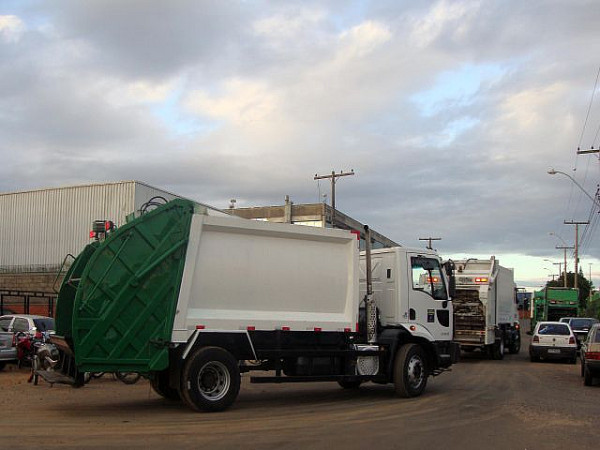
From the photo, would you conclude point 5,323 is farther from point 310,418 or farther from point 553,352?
point 553,352

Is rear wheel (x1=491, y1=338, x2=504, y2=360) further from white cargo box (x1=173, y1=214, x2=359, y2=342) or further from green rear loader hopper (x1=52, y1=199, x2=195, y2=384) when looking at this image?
green rear loader hopper (x1=52, y1=199, x2=195, y2=384)

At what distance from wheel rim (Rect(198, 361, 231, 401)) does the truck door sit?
4.16 metres

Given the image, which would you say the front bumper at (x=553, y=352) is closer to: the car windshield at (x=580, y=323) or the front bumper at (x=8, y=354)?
the car windshield at (x=580, y=323)

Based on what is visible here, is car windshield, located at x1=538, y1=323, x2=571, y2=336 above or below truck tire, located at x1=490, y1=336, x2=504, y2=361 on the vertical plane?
above

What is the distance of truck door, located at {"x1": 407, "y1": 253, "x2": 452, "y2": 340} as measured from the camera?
12.9m

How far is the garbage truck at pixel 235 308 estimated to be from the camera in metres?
9.69

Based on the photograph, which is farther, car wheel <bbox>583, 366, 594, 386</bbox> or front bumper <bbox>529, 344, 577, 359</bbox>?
front bumper <bbox>529, 344, 577, 359</bbox>

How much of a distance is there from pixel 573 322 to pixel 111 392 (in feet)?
79.2

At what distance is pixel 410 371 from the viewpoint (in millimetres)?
12625

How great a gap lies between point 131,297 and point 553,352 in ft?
57.7

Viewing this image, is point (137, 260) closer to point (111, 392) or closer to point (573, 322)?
point (111, 392)

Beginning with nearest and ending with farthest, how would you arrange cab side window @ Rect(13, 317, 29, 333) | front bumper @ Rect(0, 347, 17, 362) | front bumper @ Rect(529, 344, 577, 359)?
front bumper @ Rect(0, 347, 17, 362) → cab side window @ Rect(13, 317, 29, 333) → front bumper @ Rect(529, 344, 577, 359)

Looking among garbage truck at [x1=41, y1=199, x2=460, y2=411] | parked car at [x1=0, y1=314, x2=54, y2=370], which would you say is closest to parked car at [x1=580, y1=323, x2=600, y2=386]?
Answer: garbage truck at [x1=41, y1=199, x2=460, y2=411]

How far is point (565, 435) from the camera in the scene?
902cm
